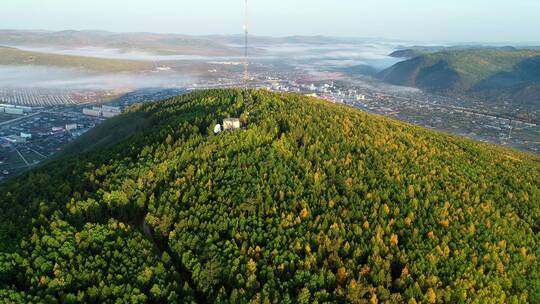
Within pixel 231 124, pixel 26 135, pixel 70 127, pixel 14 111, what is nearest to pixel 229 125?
pixel 231 124

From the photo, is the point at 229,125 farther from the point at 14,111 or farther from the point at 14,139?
the point at 14,111

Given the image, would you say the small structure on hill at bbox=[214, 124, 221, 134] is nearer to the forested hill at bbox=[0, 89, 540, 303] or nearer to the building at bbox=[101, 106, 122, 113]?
the forested hill at bbox=[0, 89, 540, 303]

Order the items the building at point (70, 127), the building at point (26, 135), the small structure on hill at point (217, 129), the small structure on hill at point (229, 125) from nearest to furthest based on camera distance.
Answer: the small structure on hill at point (217, 129), the small structure on hill at point (229, 125), the building at point (26, 135), the building at point (70, 127)

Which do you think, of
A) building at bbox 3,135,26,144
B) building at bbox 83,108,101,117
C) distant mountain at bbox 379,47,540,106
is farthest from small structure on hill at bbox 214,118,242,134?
distant mountain at bbox 379,47,540,106

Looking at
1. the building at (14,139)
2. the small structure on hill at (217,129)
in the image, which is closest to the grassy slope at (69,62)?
the building at (14,139)

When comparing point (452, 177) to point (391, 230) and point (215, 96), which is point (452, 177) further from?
point (215, 96)

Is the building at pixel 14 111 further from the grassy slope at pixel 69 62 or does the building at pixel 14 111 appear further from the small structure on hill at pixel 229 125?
the small structure on hill at pixel 229 125

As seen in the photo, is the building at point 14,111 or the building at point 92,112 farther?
the building at point 14,111
